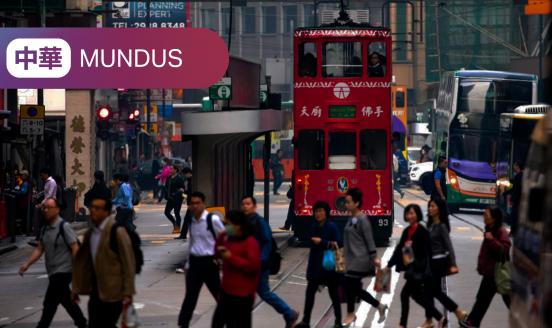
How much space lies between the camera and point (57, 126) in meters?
46.2

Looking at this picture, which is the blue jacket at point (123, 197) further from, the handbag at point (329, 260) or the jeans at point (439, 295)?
the jeans at point (439, 295)

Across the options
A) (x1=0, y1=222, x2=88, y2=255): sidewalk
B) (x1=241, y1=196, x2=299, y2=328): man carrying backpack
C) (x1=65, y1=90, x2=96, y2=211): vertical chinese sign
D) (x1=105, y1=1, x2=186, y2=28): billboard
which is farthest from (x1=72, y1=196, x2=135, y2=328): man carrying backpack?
(x1=105, y1=1, x2=186, y2=28): billboard

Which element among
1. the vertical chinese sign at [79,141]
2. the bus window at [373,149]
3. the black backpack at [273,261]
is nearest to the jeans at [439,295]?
the black backpack at [273,261]

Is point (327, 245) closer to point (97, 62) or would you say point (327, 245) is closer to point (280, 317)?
point (280, 317)

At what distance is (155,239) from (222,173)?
20.6 feet

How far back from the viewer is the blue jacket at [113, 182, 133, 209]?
28.3 metres

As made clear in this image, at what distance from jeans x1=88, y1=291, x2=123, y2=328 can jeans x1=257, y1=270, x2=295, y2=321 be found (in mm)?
3003

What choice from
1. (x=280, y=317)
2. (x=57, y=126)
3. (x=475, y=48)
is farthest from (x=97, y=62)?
(x=475, y=48)

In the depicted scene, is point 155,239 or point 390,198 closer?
point 390,198

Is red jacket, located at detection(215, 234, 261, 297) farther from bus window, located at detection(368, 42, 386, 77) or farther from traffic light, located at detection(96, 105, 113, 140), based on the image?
traffic light, located at detection(96, 105, 113, 140)

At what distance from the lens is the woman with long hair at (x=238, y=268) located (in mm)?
12203

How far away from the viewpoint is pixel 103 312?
12445 millimetres

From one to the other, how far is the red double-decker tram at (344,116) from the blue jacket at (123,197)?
11.2ft
